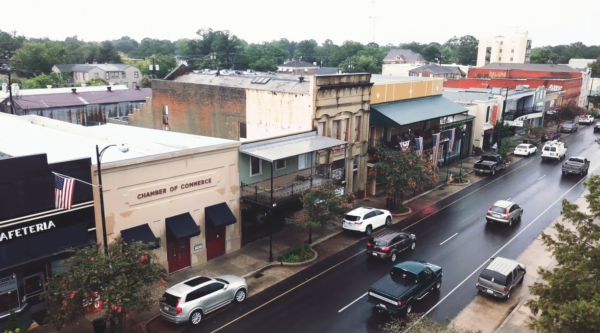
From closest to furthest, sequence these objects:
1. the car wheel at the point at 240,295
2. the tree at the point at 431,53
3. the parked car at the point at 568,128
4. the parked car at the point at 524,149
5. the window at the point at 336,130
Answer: the car wheel at the point at 240,295, the window at the point at 336,130, the parked car at the point at 524,149, the parked car at the point at 568,128, the tree at the point at 431,53

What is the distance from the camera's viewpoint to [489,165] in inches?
1816

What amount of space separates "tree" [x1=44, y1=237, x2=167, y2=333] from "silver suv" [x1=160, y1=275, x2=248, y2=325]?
2.20m

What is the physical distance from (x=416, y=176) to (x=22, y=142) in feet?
80.8

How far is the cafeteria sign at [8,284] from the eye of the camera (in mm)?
18625

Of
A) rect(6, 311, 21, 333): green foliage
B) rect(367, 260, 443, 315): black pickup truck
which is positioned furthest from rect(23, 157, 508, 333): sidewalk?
rect(367, 260, 443, 315): black pickup truck

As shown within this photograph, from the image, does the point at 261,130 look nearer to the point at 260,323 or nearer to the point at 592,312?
the point at 260,323

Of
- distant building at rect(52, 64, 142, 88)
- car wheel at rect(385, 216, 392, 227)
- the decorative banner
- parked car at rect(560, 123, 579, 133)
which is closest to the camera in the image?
car wheel at rect(385, 216, 392, 227)

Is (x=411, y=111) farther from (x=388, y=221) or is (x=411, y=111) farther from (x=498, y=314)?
(x=498, y=314)

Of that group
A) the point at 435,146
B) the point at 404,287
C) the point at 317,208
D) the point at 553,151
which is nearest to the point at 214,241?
the point at 317,208

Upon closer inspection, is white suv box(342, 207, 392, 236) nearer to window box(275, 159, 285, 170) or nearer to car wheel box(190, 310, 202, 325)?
window box(275, 159, 285, 170)

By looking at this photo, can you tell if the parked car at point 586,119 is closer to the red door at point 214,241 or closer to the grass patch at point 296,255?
the grass patch at point 296,255

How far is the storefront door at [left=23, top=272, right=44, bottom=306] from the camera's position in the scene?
1945 cm

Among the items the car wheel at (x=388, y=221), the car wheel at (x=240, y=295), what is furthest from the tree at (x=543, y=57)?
the car wheel at (x=240, y=295)

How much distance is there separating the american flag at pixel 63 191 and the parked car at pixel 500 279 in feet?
60.4
